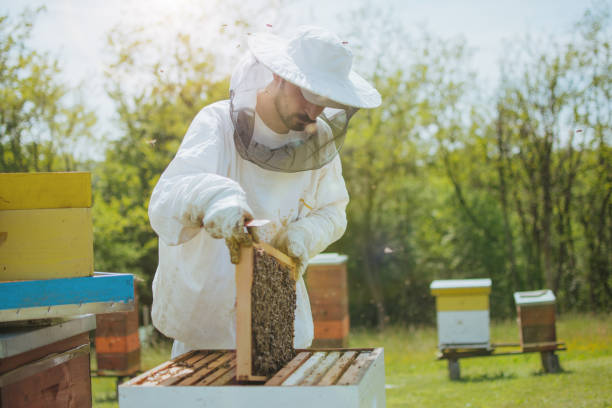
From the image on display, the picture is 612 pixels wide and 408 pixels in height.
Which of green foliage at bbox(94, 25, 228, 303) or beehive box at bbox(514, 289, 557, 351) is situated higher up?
green foliage at bbox(94, 25, 228, 303)

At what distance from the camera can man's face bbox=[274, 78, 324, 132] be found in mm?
2064

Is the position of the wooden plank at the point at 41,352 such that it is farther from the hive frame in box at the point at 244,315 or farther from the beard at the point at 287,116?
the beard at the point at 287,116

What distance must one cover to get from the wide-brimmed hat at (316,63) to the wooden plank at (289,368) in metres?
0.81

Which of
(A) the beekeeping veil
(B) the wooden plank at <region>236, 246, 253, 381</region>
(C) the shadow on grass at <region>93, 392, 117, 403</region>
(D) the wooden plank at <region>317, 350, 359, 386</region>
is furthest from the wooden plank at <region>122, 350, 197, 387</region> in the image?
(C) the shadow on grass at <region>93, 392, 117, 403</region>

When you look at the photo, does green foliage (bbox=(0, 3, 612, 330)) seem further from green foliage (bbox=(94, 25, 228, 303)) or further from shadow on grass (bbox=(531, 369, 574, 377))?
shadow on grass (bbox=(531, 369, 574, 377))

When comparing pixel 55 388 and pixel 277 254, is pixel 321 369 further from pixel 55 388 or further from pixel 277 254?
pixel 55 388

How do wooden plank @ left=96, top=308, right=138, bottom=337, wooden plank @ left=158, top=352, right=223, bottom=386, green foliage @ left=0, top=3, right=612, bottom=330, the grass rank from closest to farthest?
wooden plank @ left=158, top=352, right=223, bottom=386 → the grass → wooden plank @ left=96, top=308, right=138, bottom=337 → green foliage @ left=0, top=3, right=612, bottom=330

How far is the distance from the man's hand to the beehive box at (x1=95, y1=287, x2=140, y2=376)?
188 inches

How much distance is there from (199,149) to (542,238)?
11.8 meters

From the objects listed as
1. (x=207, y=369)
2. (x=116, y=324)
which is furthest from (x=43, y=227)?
(x=116, y=324)

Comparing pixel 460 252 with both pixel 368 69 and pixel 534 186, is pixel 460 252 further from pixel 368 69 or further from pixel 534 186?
pixel 368 69

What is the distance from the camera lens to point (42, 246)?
1.84m

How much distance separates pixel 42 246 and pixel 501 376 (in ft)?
18.4

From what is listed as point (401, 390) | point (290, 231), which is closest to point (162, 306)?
point (290, 231)
